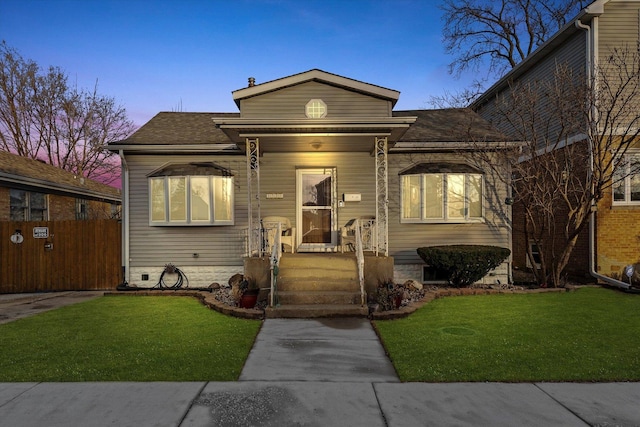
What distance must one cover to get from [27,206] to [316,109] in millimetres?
10998

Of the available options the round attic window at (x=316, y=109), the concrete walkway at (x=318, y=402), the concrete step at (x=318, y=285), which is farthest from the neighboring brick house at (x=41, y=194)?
the concrete walkway at (x=318, y=402)

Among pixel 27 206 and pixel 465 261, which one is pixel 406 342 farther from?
pixel 27 206

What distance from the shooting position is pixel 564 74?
31.8 ft

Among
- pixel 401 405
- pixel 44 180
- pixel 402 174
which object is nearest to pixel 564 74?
pixel 402 174

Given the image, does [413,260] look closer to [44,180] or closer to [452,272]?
[452,272]

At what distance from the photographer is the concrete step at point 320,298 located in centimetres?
733

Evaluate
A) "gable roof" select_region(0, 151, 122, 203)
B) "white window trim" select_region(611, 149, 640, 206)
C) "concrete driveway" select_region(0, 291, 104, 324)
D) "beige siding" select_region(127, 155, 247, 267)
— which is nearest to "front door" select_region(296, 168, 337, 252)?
"beige siding" select_region(127, 155, 247, 267)

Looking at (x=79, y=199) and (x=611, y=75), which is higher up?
(x=611, y=75)

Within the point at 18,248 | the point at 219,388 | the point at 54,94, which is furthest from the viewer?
the point at 54,94

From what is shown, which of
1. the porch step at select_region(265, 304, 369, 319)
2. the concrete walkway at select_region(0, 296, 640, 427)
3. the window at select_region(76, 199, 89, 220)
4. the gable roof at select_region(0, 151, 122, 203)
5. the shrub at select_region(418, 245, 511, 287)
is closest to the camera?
the concrete walkway at select_region(0, 296, 640, 427)

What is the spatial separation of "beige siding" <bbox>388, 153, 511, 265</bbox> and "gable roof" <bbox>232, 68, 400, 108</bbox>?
6.10ft

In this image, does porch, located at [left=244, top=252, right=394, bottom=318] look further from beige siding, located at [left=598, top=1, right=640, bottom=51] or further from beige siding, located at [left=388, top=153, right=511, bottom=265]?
beige siding, located at [left=598, top=1, right=640, bottom=51]

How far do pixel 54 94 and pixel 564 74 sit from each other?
28.1 metres

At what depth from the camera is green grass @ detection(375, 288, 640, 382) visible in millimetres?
4438
